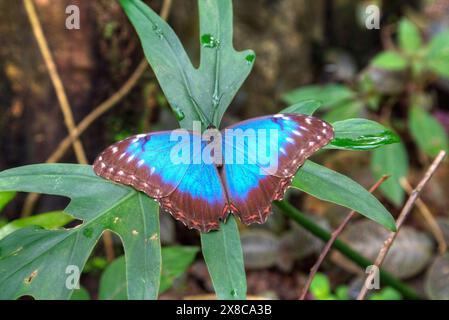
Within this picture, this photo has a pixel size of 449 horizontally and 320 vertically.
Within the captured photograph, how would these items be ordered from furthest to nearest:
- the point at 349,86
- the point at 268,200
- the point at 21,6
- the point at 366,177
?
the point at 349,86
the point at 366,177
the point at 21,6
the point at 268,200

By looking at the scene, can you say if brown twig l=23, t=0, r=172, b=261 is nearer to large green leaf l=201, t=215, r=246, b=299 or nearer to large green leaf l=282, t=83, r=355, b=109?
large green leaf l=282, t=83, r=355, b=109

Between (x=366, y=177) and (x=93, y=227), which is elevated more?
(x=93, y=227)

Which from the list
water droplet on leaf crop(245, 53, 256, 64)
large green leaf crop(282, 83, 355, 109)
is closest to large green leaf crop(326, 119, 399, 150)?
water droplet on leaf crop(245, 53, 256, 64)

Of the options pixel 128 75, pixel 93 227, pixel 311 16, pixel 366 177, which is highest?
pixel 311 16

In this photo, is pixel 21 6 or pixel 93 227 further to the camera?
pixel 21 6

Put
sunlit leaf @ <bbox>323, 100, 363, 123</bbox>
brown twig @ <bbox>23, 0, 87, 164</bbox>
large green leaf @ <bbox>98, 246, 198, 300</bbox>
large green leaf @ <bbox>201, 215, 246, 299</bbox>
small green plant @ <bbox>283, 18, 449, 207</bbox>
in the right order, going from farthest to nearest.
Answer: sunlit leaf @ <bbox>323, 100, 363, 123</bbox>
small green plant @ <bbox>283, 18, 449, 207</bbox>
brown twig @ <bbox>23, 0, 87, 164</bbox>
large green leaf @ <bbox>98, 246, 198, 300</bbox>
large green leaf @ <bbox>201, 215, 246, 299</bbox>

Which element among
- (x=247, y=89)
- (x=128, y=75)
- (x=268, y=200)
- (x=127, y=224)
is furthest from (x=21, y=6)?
(x=268, y=200)

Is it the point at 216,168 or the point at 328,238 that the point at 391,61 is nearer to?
the point at 328,238

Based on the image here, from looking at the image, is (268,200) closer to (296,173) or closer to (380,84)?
(296,173)
